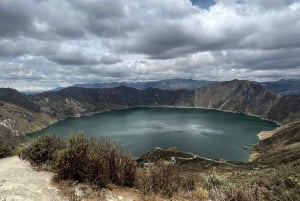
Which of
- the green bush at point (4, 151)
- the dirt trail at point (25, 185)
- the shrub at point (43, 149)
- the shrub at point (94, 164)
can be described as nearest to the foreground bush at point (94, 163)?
the shrub at point (94, 164)

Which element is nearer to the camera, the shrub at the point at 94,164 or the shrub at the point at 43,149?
the shrub at the point at 94,164

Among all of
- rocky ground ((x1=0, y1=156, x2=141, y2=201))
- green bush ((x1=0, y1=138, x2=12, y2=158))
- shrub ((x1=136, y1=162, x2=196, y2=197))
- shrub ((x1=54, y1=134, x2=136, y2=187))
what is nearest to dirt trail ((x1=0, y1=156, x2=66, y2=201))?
rocky ground ((x1=0, y1=156, x2=141, y2=201))

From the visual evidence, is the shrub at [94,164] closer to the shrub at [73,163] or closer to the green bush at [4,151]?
the shrub at [73,163]

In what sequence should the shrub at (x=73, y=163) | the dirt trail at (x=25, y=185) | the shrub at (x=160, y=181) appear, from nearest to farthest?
the dirt trail at (x=25, y=185) < the shrub at (x=160, y=181) < the shrub at (x=73, y=163)

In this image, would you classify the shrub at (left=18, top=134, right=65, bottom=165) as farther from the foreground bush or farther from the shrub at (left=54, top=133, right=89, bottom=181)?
the shrub at (left=54, top=133, right=89, bottom=181)

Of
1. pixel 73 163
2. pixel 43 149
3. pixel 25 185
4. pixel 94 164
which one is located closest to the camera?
pixel 25 185

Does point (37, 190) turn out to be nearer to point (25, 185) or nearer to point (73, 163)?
point (25, 185)

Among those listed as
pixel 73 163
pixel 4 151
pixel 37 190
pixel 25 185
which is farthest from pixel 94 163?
pixel 4 151
